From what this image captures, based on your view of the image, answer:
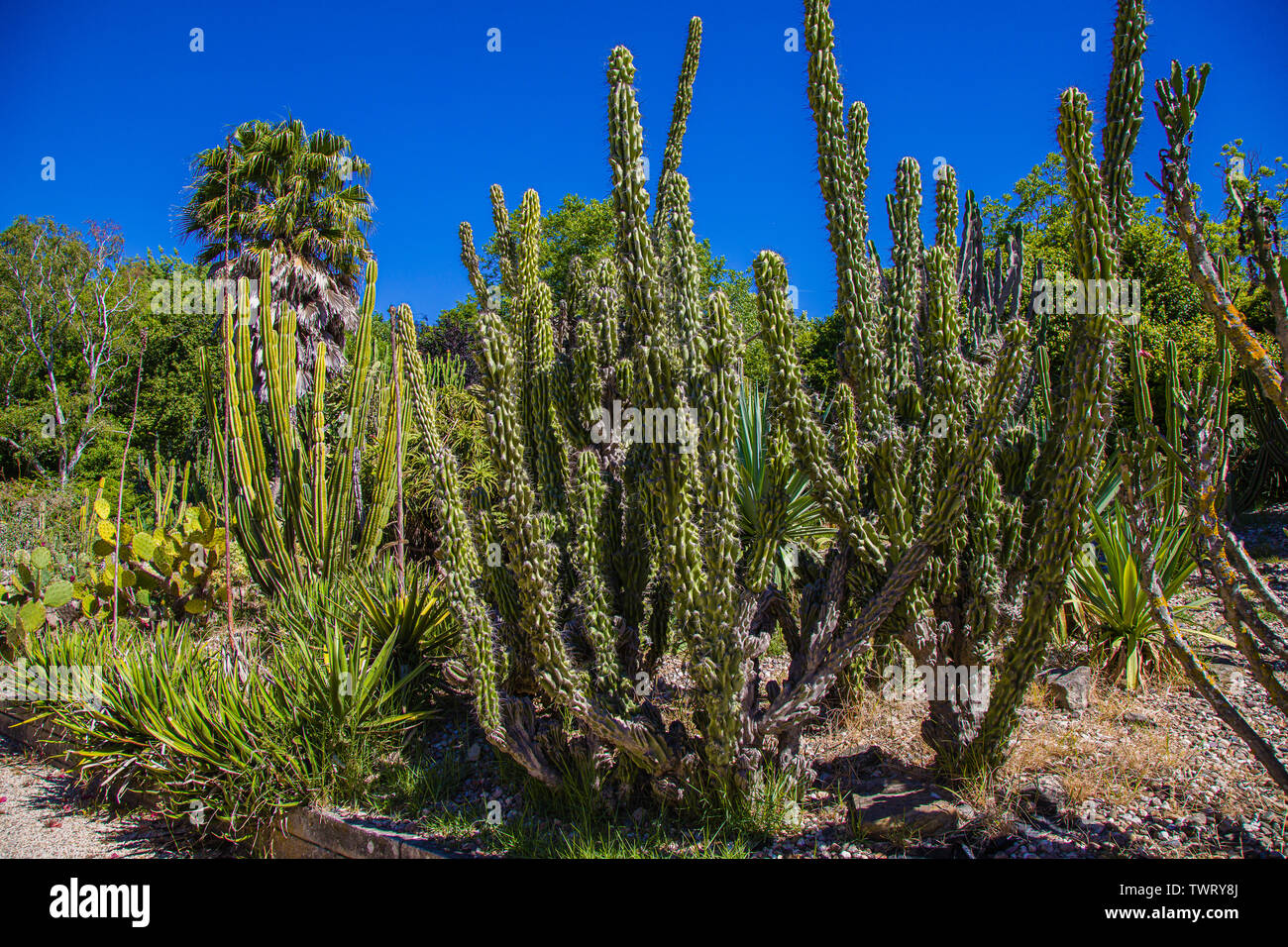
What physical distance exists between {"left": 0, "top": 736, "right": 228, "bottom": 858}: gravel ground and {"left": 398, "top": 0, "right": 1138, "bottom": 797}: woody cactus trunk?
1943 mm

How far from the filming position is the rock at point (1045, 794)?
3.22 metres

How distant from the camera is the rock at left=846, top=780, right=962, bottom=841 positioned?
10.4 feet

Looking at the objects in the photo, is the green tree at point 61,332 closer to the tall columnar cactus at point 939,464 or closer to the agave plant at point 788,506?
the agave plant at point 788,506

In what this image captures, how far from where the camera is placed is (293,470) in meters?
6.11

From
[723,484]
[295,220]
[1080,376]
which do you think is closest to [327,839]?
[723,484]

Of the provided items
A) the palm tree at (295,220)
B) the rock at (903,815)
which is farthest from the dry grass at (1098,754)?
the palm tree at (295,220)

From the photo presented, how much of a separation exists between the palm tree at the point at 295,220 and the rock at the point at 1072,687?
529 inches

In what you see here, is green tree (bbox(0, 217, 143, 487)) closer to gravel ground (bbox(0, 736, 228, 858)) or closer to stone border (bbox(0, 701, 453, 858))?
gravel ground (bbox(0, 736, 228, 858))

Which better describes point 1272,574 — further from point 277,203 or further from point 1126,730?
point 277,203

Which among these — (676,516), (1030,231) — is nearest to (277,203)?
(676,516)

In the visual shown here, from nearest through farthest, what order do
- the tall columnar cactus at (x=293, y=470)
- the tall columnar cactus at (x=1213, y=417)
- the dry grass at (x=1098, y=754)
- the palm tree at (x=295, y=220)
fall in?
1. the tall columnar cactus at (x=1213, y=417)
2. the dry grass at (x=1098, y=754)
3. the tall columnar cactus at (x=293, y=470)
4. the palm tree at (x=295, y=220)

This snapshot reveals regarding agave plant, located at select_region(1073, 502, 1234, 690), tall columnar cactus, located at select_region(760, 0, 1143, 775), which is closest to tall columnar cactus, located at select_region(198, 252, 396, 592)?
tall columnar cactus, located at select_region(760, 0, 1143, 775)

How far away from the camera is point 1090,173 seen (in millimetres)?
2830

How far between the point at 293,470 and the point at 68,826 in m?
2.78
